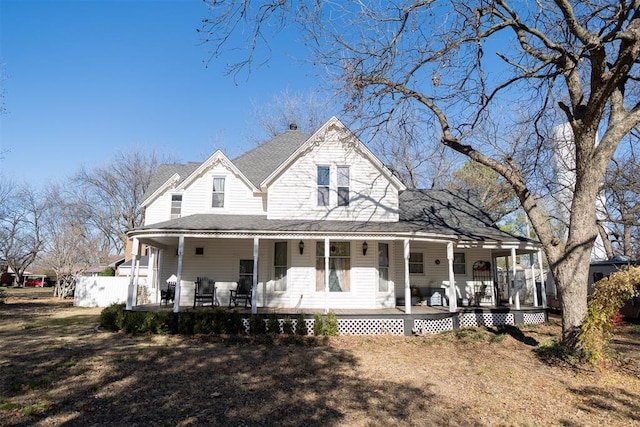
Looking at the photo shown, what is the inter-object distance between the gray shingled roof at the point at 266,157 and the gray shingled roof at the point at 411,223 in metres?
2.53

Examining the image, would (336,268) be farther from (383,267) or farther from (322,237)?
(322,237)

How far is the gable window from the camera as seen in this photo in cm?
1527

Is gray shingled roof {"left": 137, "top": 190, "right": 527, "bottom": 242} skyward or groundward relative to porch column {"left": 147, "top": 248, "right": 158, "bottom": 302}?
skyward

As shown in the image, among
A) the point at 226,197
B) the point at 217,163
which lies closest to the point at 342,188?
the point at 226,197

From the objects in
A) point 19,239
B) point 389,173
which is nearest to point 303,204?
point 389,173

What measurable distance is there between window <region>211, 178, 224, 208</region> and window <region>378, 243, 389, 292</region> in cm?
708

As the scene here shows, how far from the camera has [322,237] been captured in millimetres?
13195

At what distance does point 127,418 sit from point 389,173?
1205cm

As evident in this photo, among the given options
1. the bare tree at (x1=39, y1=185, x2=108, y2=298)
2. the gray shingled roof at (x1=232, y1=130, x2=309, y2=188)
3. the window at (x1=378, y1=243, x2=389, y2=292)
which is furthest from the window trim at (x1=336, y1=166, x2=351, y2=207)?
the bare tree at (x1=39, y1=185, x2=108, y2=298)

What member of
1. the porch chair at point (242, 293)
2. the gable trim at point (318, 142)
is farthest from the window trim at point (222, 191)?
the porch chair at point (242, 293)

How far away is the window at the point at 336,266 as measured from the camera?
14.6m

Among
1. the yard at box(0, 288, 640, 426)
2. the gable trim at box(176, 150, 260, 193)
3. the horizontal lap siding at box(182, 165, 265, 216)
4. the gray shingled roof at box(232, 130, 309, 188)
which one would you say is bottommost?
the yard at box(0, 288, 640, 426)

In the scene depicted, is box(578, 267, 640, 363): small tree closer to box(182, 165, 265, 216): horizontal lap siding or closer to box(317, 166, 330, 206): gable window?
box(317, 166, 330, 206): gable window

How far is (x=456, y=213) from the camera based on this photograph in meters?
17.7
